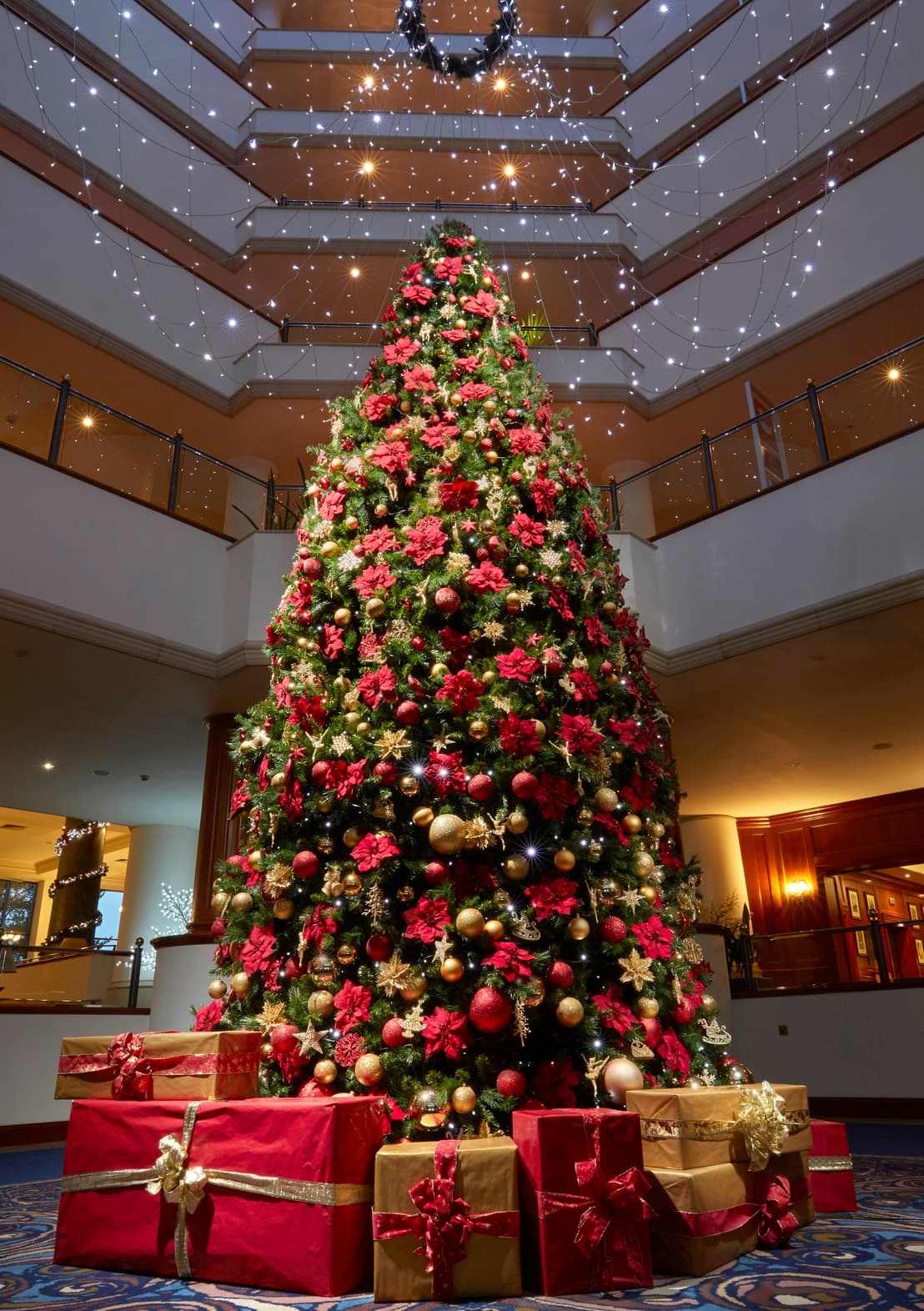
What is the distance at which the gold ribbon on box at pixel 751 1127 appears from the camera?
195 cm

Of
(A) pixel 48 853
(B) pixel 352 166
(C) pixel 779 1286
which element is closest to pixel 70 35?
(B) pixel 352 166

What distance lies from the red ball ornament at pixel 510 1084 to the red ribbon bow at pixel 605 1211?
326mm

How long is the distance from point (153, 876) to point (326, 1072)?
8855mm

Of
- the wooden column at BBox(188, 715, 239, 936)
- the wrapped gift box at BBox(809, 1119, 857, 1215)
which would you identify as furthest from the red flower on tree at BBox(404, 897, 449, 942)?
the wooden column at BBox(188, 715, 239, 936)

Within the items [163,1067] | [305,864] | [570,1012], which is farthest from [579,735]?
[163,1067]

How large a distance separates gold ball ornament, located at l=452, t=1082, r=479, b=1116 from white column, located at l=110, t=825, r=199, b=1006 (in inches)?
318

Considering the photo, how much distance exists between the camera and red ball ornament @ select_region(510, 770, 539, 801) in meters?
2.26

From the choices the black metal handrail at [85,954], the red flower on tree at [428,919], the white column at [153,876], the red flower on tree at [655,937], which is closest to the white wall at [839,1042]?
the red flower on tree at [655,937]

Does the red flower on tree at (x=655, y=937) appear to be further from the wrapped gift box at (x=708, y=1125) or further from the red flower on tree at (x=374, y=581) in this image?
the red flower on tree at (x=374, y=581)

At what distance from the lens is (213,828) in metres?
6.34

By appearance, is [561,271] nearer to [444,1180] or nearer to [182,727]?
[182,727]

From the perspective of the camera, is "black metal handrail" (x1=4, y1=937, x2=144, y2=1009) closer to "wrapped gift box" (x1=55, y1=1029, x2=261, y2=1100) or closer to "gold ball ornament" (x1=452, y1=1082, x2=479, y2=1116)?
"wrapped gift box" (x1=55, y1=1029, x2=261, y2=1100)

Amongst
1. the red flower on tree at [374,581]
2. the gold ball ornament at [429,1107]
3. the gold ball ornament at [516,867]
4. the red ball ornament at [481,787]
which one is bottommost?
the gold ball ornament at [429,1107]

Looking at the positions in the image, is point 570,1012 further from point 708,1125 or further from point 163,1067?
point 163,1067
